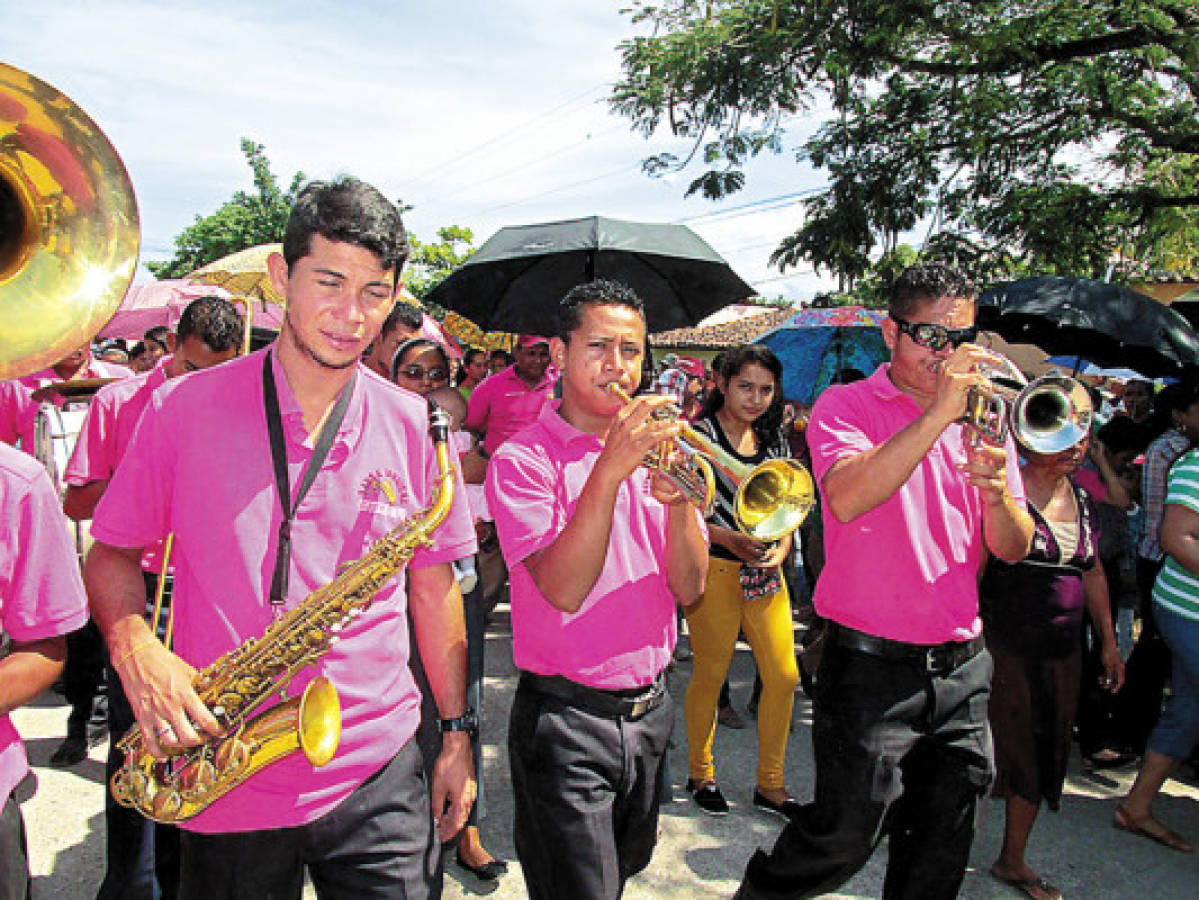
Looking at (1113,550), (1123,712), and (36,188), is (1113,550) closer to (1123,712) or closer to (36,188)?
(1123,712)

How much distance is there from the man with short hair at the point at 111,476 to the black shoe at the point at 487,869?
1172 mm

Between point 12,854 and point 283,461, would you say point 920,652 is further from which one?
point 12,854

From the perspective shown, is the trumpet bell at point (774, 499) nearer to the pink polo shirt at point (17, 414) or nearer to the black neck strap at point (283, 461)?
the black neck strap at point (283, 461)

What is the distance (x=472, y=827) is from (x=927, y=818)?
1880 millimetres

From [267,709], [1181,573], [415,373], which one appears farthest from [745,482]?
[1181,573]

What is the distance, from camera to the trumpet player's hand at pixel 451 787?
7.25 ft

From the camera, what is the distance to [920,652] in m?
2.83

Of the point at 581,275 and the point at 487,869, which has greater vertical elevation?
the point at 581,275

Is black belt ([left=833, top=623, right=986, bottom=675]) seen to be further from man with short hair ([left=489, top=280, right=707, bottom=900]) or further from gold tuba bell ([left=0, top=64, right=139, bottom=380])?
gold tuba bell ([left=0, top=64, right=139, bottom=380])

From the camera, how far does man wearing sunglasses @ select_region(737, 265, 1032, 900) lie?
2809 millimetres

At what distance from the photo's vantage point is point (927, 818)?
2848 millimetres

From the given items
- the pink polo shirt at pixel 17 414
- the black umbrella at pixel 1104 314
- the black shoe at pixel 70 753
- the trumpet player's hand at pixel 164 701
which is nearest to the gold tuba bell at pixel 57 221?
the trumpet player's hand at pixel 164 701

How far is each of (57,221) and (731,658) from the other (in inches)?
140

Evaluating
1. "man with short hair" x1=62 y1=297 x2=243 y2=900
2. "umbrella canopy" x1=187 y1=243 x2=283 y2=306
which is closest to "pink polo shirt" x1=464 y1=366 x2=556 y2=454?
"man with short hair" x1=62 y1=297 x2=243 y2=900
